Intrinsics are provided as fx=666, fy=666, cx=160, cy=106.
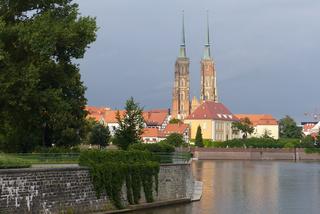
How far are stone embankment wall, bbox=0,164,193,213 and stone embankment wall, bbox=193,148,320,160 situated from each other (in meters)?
138

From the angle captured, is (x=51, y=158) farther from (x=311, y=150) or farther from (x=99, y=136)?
(x=311, y=150)

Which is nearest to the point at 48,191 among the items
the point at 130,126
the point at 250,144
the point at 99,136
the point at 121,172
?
the point at 121,172

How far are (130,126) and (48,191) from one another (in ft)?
101

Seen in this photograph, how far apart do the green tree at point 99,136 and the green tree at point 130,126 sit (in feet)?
152

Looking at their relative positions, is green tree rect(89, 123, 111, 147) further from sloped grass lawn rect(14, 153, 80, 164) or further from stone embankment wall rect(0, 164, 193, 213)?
stone embankment wall rect(0, 164, 193, 213)

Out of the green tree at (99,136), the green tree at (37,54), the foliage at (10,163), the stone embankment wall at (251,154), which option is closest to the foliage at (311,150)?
the stone embankment wall at (251,154)

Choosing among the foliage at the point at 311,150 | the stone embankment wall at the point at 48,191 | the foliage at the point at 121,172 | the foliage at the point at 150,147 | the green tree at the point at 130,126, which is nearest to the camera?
the stone embankment wall at the point at 48,191

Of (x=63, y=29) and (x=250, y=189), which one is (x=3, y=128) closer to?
(x=63, y=29)

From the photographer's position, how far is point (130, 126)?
60.2 m

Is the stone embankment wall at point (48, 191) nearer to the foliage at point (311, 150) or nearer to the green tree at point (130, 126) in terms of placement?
the green tree at point (130, 126)

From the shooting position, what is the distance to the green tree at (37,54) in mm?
38250

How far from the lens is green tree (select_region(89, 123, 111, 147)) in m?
109

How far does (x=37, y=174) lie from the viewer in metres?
28.8

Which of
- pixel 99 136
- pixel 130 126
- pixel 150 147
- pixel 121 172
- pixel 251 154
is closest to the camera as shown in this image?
A: pixel 121 172
